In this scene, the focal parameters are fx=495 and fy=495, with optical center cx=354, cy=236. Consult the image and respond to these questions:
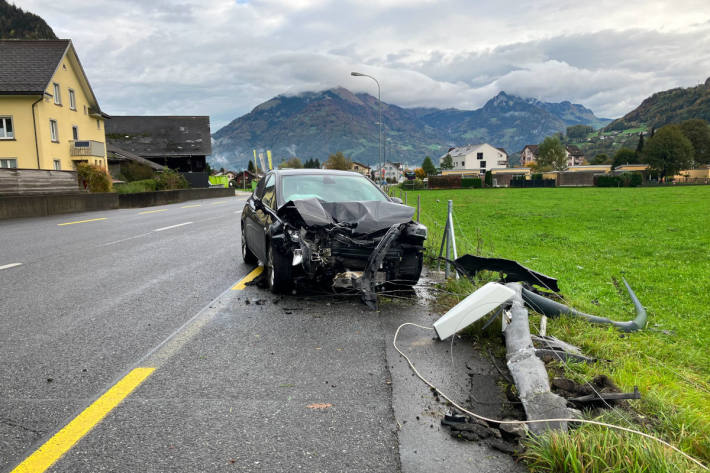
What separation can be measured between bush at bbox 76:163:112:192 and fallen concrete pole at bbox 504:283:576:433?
2769 cm

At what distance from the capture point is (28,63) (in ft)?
117

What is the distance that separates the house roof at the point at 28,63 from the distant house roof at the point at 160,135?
2826 cm

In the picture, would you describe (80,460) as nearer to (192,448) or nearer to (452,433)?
(192,448)

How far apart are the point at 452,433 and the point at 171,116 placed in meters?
74.5

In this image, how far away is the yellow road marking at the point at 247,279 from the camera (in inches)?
265

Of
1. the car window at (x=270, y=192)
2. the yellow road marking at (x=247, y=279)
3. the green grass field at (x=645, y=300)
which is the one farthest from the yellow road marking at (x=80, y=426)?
the car window at (x=270, y=192)

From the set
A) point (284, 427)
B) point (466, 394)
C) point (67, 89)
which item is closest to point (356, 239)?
point (466, 394)

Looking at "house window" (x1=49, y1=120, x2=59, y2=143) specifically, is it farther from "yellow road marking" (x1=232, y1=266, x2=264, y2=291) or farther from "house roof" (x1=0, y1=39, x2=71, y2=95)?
"yellow road marking" (x1=232, y1=266, x2=264, y2=291)

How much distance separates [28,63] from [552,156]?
118 meters

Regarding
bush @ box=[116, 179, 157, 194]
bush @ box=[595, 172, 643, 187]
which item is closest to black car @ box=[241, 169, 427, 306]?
bush @ box=[116, 179, 157, 194]

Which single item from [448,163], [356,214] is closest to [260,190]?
[356,214]

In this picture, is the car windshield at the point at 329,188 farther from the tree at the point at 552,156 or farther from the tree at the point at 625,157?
the tree at the point at 625,157

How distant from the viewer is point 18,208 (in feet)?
61.4

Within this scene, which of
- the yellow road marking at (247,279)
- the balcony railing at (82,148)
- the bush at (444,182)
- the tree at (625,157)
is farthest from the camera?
the tree at (625,157)
